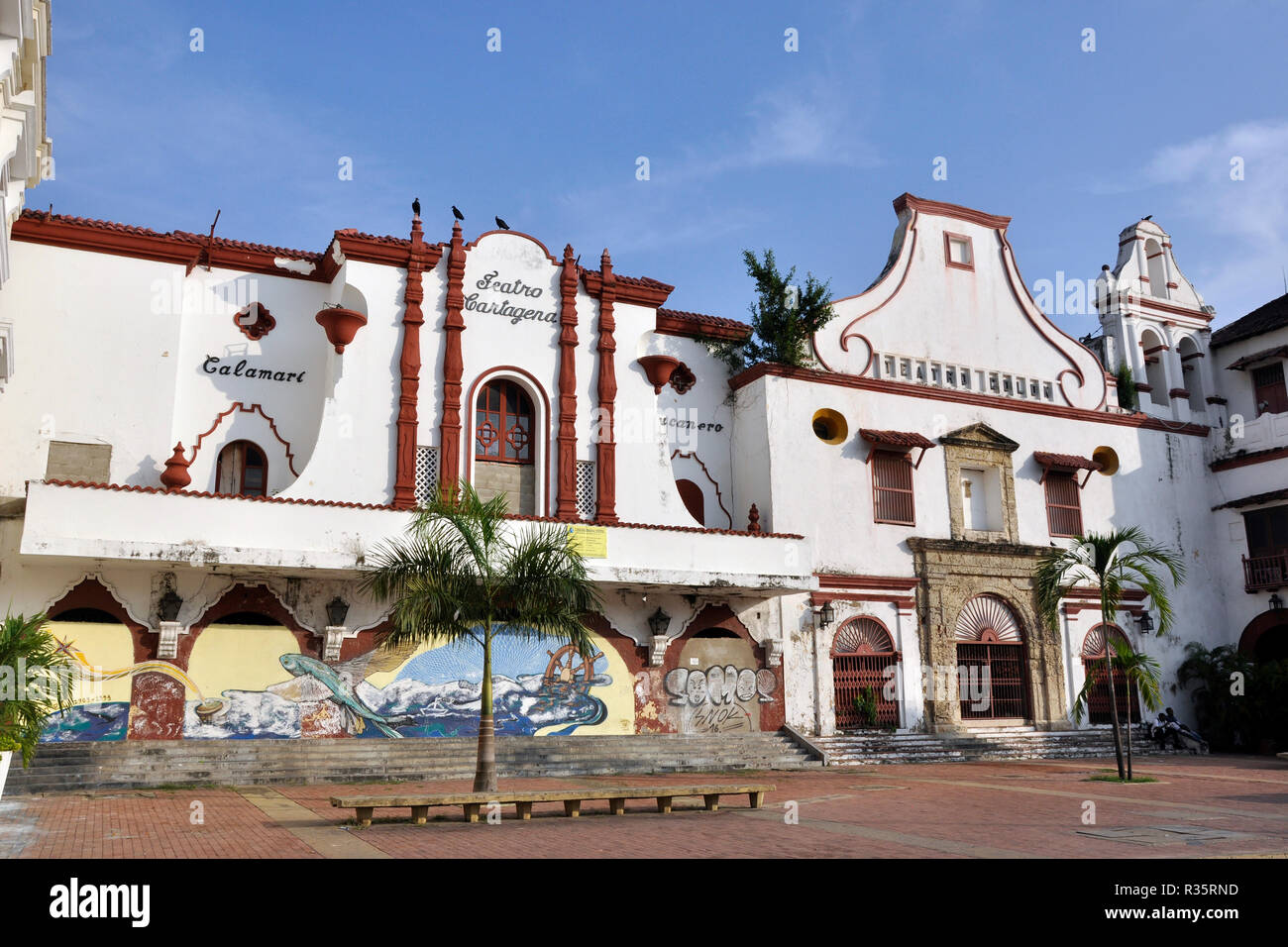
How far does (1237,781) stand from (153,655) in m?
18.9

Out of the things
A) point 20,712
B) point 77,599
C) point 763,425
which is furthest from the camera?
point 763,425

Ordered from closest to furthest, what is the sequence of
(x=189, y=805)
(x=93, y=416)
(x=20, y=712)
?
1. (x=20, y=712)
2. (x=189, y=805)
3. (x=93, y=416)

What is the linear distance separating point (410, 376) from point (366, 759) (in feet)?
25.4

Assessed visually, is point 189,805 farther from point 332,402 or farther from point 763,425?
point 763,425

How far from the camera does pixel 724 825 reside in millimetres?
11680

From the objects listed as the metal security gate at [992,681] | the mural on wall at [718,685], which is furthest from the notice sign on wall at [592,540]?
the metal security gate at [992,681]


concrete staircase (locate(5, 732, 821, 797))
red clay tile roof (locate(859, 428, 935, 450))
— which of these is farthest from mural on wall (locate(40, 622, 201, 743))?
red clay tile roof (locate(859, 428, 935, 450))

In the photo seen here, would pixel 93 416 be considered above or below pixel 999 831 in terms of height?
above

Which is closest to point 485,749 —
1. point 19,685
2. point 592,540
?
point 19,685

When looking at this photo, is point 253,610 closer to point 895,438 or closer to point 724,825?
point 724,825

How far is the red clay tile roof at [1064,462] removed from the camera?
26531mm

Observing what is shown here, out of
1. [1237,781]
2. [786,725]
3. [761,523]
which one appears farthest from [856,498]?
[1237,781]

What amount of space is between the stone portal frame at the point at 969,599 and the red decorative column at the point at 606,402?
7589 millimetres

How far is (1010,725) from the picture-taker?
24.9m
